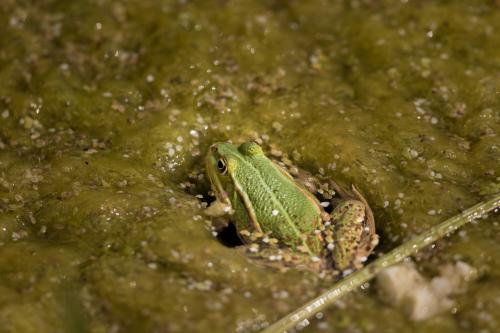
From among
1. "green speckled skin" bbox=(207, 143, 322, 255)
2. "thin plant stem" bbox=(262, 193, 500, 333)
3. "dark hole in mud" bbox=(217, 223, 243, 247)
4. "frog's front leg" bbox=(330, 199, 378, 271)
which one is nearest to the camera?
"thin plant stem" bbox=(262, 193, 500, 333)

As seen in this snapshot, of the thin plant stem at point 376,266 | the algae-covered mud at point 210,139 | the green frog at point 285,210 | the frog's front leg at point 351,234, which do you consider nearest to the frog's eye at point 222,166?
the green frog at point 285,210

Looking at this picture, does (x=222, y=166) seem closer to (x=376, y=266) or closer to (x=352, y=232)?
(x=352, y=232)

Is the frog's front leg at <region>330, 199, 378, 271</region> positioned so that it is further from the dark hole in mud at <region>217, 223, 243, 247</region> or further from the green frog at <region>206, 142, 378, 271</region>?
the dark hole in mud at <region>217, 223, 243, 247</region>

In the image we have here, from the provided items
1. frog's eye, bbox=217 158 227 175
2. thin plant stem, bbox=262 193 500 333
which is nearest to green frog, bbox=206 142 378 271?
frog's eye, bbox=217 158 227 175

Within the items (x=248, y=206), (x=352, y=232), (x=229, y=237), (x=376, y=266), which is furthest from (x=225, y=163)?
(x=376, y=266)

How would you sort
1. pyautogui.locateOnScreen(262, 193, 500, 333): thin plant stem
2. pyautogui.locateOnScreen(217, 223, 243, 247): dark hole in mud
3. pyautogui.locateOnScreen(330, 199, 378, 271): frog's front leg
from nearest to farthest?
pyautogui.locateOnScreen(262, 193, 500, 333): thin plant stem
pyautogui.locateOnScreen(330, 199, 378, 271): frog's front leg
pyautogui.locateOnScreen(217, 223, 243, 247): dark hole in mud

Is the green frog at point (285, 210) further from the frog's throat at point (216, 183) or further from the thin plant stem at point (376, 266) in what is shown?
the thin plant stem at point (376, 266)

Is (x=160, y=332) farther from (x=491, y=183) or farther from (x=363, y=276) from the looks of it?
(x=491, y=183)
